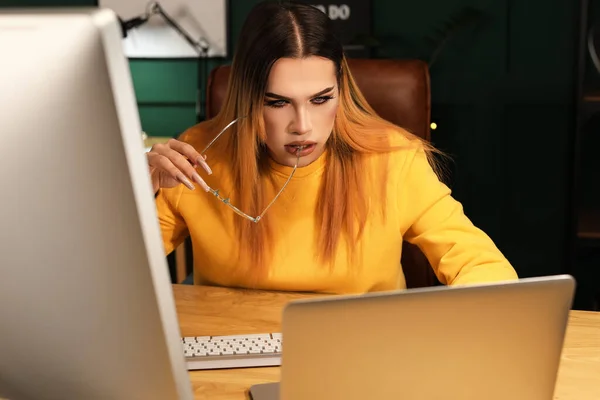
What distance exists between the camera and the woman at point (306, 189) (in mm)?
1405

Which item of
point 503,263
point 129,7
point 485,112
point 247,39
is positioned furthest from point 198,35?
point 503,263

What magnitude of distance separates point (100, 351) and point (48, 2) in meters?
2.76

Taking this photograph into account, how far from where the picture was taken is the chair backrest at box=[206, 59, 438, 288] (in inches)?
68.8

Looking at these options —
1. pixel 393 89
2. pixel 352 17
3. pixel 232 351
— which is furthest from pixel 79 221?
pixel 352 17

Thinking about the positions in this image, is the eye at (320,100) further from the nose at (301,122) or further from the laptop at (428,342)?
the laptop at (428,342)

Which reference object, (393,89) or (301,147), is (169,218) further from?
(393,89)

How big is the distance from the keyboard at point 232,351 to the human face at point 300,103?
1.28 feet

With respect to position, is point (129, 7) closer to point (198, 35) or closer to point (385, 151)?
point (198, 35)

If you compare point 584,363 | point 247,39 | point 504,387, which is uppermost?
point 247,39

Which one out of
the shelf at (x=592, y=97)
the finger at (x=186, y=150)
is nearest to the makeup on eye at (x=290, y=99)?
the finger at (x=186, y=150)

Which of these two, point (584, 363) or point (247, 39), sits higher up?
point (247, 39)

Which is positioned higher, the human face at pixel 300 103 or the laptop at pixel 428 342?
the human face at pixel 300 103

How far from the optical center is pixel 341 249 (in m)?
1.50

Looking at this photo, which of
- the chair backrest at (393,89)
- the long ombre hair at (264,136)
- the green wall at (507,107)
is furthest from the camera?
the green wall at (507,107)
